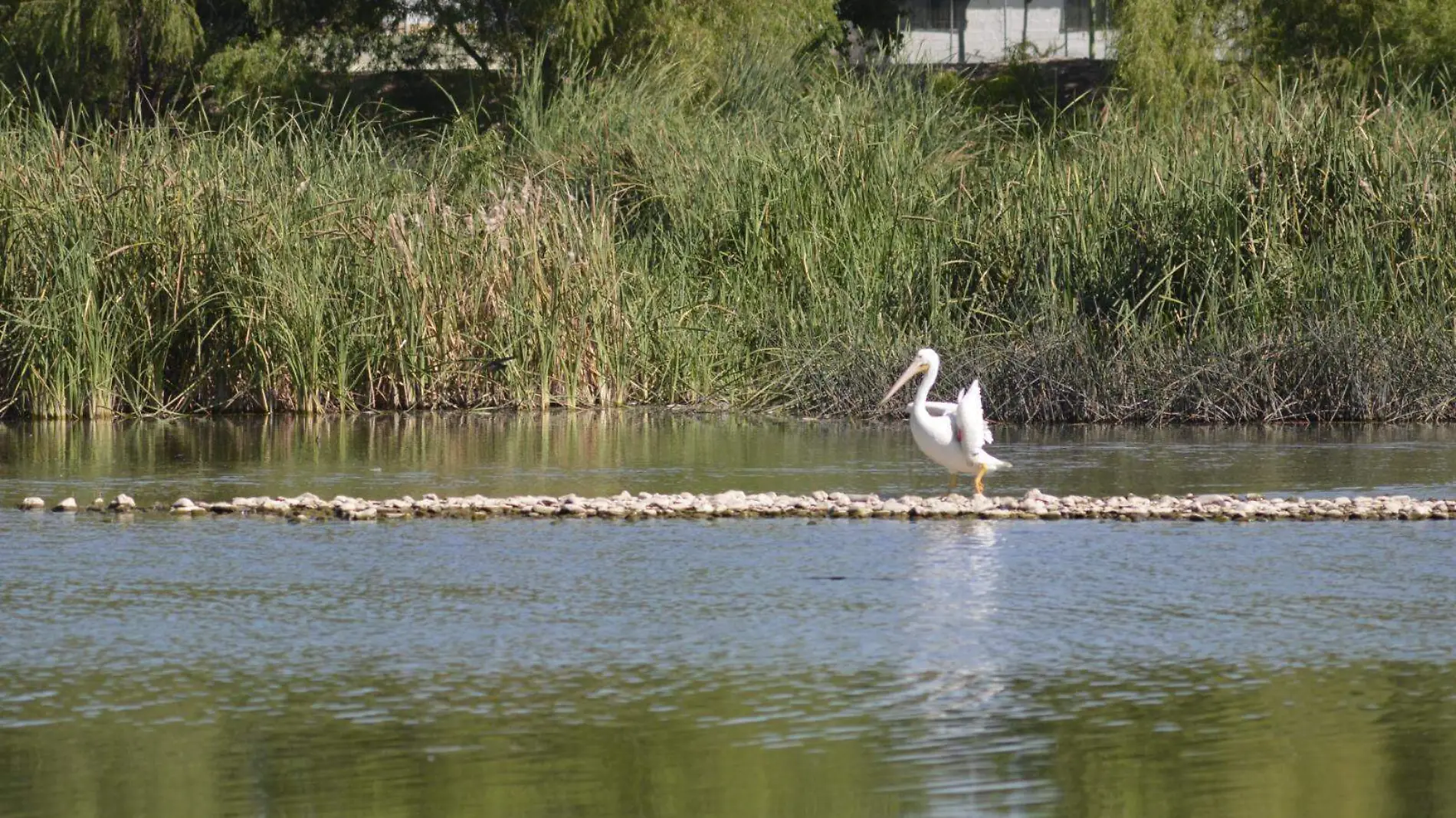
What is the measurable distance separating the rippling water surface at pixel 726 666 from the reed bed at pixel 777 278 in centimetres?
474

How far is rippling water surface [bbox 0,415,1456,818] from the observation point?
5625 mm

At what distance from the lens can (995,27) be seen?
215ft

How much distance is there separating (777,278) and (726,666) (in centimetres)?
1193

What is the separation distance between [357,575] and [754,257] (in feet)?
33.7

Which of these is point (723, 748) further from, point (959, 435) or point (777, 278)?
point (777, 278)

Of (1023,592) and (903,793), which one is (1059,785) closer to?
(903,793)

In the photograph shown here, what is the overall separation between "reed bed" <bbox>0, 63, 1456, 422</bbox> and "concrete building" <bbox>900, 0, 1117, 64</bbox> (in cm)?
4388

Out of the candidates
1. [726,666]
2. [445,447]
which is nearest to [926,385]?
[445,447]

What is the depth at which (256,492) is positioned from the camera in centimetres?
1216

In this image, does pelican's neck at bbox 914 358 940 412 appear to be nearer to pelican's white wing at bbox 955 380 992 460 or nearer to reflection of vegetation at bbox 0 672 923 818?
pelican's white wing at bbox 955 380 992 460

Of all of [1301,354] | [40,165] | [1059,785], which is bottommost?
[1059,785]

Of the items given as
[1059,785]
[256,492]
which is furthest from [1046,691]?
[256,492]

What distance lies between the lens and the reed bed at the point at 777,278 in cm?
1675

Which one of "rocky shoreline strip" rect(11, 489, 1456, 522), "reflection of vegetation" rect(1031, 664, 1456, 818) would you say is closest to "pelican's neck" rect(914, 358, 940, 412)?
"rocky shoreline strip" rect(11, 489, 1456, 522)
